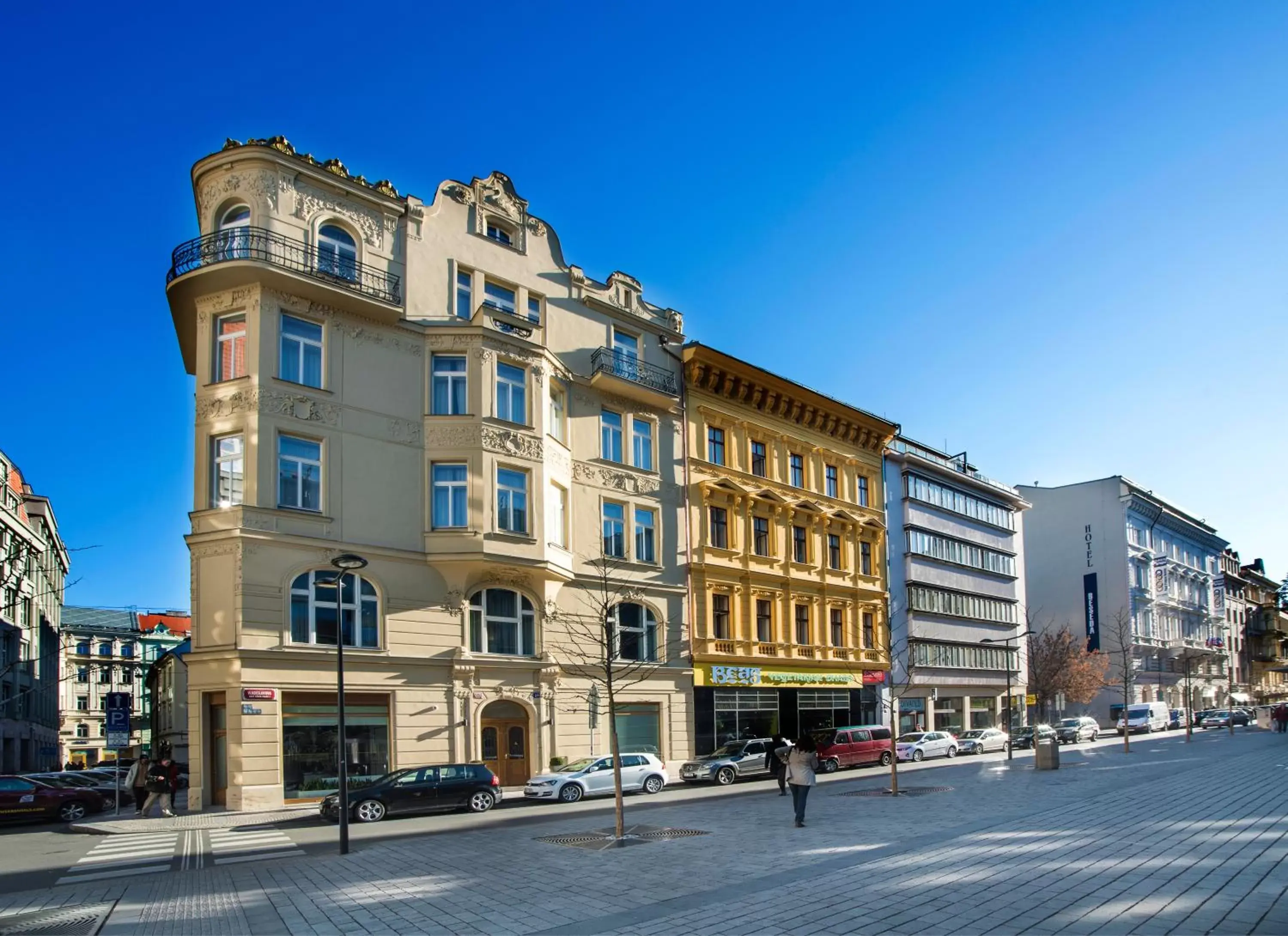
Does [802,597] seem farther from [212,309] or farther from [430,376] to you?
[212,309]

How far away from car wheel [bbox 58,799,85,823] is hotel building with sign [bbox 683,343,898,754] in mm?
21203

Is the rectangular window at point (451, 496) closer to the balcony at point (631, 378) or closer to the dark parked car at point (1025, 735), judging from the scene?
the balcony at point (631, 378)

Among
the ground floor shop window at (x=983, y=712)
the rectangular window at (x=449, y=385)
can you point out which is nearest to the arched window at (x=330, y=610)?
the rectangular window at (x=449, y=385)

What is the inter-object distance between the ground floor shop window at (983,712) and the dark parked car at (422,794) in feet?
137

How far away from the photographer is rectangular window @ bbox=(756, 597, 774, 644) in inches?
1734

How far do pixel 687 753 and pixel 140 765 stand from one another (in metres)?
19.4

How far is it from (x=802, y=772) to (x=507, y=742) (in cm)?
1647

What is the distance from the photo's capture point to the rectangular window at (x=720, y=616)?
41.8 metres

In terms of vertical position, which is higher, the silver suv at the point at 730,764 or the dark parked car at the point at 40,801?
the dark parked car at the point at 40,801

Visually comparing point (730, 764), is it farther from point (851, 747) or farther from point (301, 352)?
point (301, 352)

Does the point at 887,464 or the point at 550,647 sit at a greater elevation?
the point at 887,464

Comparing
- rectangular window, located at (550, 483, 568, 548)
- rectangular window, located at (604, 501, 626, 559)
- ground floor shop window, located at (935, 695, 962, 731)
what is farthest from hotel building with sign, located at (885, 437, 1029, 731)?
rectangular window, located at (550, 483, 568, 548)

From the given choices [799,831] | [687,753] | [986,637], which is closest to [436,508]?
[687,753]

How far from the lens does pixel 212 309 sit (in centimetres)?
2962
